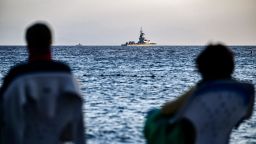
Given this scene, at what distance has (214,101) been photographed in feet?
13.2

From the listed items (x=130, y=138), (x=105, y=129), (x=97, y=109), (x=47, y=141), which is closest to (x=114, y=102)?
(x=97, y=109)

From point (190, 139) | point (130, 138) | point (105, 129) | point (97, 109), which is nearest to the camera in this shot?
point (190, 139)

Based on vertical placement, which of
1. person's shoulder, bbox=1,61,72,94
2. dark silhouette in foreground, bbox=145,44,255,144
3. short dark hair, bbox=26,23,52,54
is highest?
short dark hair, bbox=26,23,52,54

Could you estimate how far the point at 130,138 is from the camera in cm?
1339

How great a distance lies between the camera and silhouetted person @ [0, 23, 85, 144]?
3.96 metres

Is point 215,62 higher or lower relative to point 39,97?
higher

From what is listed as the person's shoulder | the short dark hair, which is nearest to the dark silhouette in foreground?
the person's shoulder

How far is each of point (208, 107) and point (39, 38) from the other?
1.31m

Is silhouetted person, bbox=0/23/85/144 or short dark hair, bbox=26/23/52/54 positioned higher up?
short dark hair, bbox=26/23/52/54

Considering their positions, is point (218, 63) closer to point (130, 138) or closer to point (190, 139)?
point (190, 139)

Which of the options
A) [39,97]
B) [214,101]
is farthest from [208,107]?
[39,97]

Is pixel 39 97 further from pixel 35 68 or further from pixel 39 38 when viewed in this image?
pixel 39 38

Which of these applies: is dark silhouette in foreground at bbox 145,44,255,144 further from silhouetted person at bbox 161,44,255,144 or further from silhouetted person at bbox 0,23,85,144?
silhouetted person at bbox 0,23,85,144

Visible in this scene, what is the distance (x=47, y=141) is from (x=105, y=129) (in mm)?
11081
